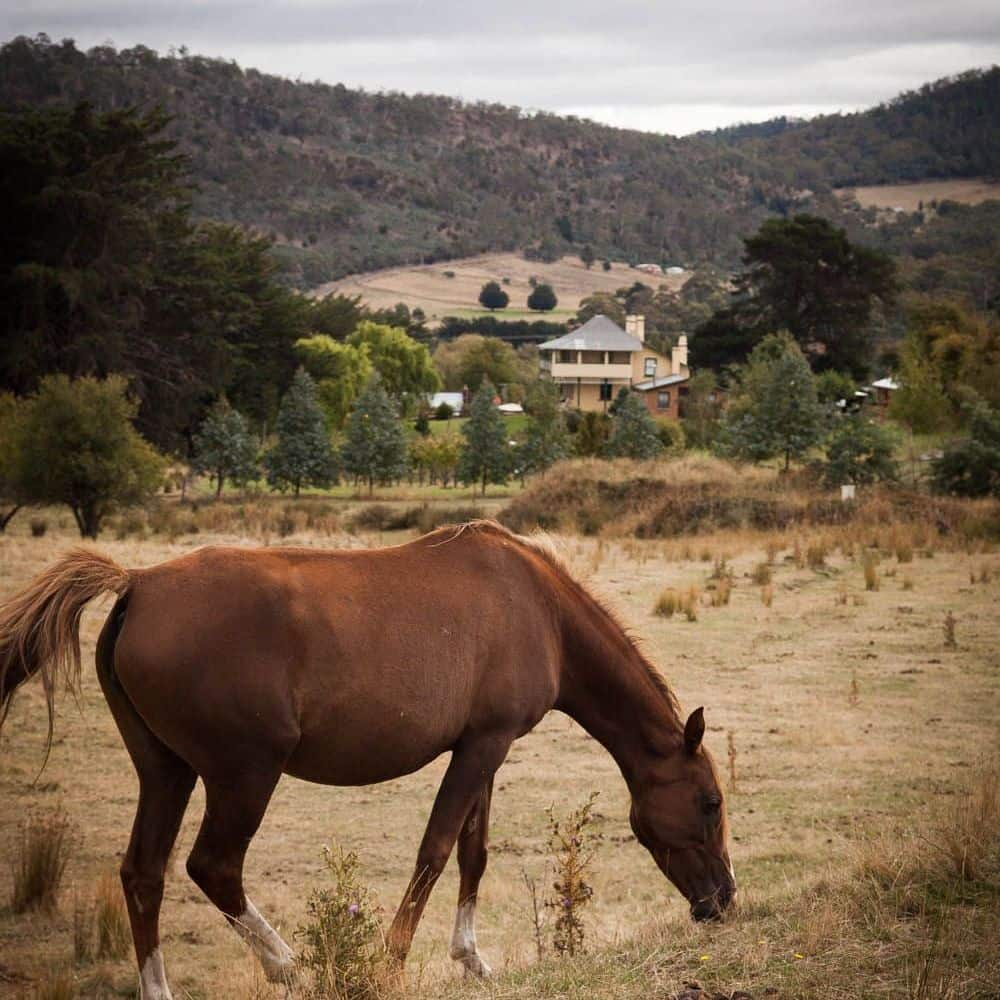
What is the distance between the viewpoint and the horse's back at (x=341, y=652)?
4.98 m

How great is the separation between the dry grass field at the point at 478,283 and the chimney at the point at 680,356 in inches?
2511

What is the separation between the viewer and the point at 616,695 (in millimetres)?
6082

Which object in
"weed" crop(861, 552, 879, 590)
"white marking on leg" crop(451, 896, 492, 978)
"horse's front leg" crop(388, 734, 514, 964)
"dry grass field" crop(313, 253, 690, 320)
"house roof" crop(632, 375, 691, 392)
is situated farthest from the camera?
"dry grass field" crop(313, 253, 690, 320)

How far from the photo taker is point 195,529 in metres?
30.8

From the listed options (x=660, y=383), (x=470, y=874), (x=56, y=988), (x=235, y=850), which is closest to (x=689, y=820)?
(x=470, y=874)

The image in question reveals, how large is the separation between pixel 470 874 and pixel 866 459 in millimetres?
29040

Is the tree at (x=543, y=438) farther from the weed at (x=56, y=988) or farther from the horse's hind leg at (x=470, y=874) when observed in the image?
the weed at (x=56, y=988)

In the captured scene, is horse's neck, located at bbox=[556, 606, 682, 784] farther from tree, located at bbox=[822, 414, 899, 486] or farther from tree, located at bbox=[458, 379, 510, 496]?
tree, located at bbox=[458, 379, 510, 496]

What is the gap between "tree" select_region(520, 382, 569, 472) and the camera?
45531 millimetres

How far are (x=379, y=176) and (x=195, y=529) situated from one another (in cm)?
17549

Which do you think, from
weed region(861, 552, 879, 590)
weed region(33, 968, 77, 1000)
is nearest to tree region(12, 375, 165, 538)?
weed region(861, 552, 879, 590)

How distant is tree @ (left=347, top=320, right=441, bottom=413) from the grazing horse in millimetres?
67704

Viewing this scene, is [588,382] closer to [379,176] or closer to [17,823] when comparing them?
[17,823]

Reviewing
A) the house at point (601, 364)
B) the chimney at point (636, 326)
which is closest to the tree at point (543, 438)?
the house at point (601, 364)
